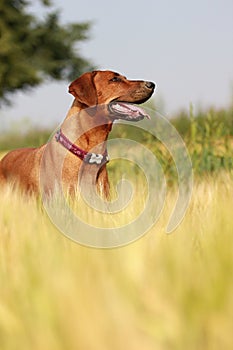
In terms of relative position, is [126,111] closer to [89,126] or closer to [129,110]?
[129,110]

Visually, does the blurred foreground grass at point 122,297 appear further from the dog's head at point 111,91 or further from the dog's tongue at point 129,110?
the dog's head at point 111,91

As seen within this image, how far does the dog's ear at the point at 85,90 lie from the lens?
4.42 meters

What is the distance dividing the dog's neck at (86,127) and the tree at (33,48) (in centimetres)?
1680

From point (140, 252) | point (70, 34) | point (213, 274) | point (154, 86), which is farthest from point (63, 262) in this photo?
point (70, 34)

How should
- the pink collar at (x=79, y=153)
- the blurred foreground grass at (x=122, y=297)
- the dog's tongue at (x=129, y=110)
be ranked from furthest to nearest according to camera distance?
the pink collar at (x=79, y=153)
the dog's tongue at (x=129, y=110)
the blurred foreground grass at (x=122, y=297)

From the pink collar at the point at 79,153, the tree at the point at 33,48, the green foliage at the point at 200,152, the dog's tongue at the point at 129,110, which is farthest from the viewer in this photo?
the tree at the point at 33,48

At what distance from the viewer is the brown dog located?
4387 mm

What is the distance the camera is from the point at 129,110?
4.45m

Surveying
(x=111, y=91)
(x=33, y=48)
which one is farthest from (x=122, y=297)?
(x=33, y=48)

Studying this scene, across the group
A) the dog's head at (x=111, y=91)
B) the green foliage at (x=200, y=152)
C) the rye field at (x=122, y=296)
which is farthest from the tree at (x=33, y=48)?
the rye field at (x=122, y=296)

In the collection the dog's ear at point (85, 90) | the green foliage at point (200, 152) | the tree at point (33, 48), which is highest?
the tree at point (33, 48)

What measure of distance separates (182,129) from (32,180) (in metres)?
8.20

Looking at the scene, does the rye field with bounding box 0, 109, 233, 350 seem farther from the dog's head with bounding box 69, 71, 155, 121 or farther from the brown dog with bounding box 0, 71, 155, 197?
the dog's head with bounding box 69, 71, 155, 121

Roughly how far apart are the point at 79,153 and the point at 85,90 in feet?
1.45
